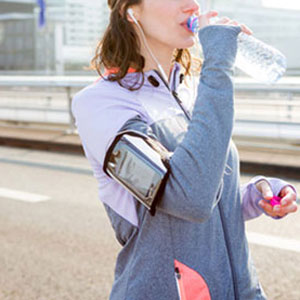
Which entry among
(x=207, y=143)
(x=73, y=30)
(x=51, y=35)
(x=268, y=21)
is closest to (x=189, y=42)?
(x=207, y=143)

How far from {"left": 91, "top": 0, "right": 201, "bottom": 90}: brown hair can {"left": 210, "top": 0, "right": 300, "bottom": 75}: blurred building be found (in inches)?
679

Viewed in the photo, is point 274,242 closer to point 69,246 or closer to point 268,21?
point 69,246

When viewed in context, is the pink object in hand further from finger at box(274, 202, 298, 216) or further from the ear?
the ear

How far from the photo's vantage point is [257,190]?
140cm

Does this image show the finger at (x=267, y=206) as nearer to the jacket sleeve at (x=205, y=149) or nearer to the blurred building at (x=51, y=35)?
the jacket sleeve at (x=205, y=149)

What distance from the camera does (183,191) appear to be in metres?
1.09

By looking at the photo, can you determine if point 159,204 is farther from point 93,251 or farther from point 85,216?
point 85,216

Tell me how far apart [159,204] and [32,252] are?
3197mm

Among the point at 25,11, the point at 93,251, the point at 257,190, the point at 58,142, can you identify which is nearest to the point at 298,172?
the point at 93,251

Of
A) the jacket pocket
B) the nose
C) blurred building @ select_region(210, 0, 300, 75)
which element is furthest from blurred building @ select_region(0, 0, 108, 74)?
the jacket pocket

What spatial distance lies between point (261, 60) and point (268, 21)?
20.8 m

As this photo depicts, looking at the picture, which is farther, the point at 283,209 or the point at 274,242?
the point at 274,242

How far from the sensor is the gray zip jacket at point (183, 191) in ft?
3.59


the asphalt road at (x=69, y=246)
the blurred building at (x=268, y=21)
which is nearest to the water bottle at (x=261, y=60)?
the asphalt road at (x=69, y=246)
